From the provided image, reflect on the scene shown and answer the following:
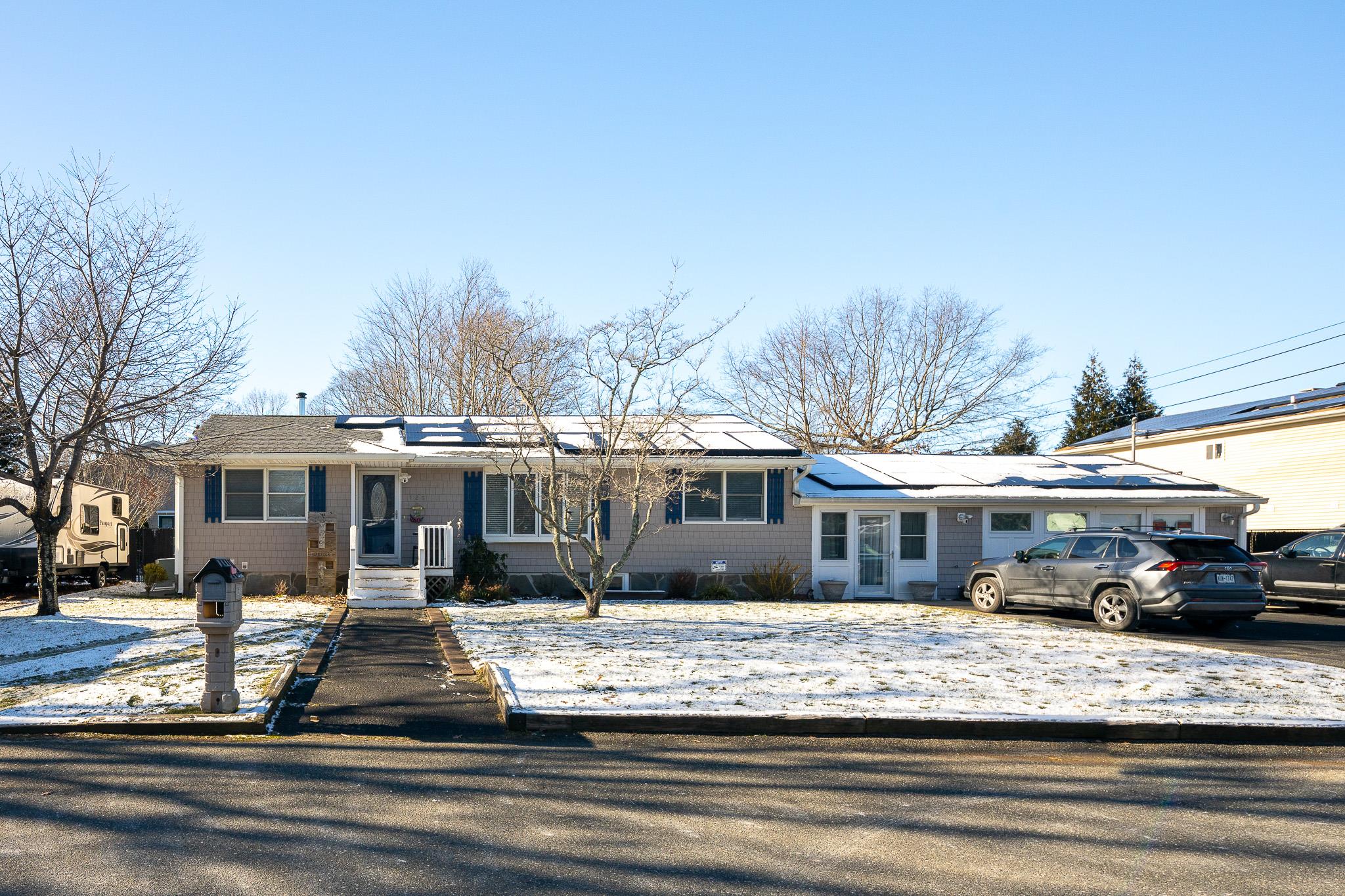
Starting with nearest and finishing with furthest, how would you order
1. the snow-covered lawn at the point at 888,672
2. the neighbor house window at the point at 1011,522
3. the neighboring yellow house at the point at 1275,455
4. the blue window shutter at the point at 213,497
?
1. the snow-covered lawn at the point at 888,672
2. the blue window shutter at the point at 213,497
3. the neighbor house window at the point at 1011,522
4. the neighboring yellow house at the point at 1275,455

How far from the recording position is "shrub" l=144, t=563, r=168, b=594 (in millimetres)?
20219

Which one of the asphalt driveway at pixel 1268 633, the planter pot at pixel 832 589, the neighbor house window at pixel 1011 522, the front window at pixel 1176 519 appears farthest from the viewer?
the front window at pixel 1176 519

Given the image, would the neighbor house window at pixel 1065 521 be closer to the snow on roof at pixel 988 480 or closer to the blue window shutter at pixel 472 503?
the snow on roof at pixel 988 480

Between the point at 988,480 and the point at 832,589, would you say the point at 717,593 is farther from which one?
the point at 988,480

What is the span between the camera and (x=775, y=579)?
2122cm

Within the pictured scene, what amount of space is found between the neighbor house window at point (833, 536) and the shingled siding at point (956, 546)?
2.24 metres

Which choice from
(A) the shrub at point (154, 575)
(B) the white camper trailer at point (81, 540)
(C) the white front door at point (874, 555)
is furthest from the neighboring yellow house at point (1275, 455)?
(B) the white camper trailer at point (81, 540)

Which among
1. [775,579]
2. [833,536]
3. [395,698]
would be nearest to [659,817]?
[395,698]

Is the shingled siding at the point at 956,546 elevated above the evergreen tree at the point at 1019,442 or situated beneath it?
situated beneath

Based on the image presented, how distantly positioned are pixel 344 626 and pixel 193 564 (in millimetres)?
7361

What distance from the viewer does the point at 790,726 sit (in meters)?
8.15

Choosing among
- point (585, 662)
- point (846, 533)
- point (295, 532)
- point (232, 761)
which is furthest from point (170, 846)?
point (846, 533)

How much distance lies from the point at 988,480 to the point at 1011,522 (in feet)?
4.07

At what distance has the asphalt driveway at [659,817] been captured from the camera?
480cm
